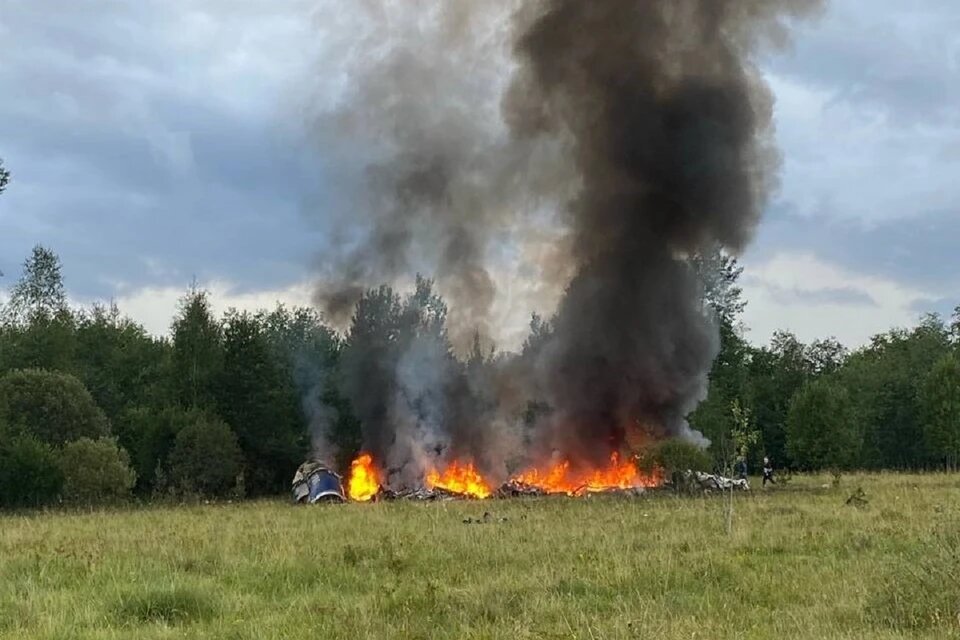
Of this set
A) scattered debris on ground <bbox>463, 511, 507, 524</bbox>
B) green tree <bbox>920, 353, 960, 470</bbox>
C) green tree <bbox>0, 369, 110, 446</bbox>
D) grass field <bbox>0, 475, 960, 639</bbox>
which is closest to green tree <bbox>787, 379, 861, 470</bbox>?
green tree <bbox>920, 353, 960, 470</bbox>

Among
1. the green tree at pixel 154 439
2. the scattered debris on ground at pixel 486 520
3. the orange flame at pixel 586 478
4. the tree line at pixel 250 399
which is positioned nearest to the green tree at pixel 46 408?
the tree line at pixel 250 399

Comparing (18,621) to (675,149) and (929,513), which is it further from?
(675,149)

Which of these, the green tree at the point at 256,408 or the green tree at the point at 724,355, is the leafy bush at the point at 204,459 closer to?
the green tree at the point at 256,408

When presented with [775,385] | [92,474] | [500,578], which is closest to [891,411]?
[775,385]

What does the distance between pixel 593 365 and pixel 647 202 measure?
26.1 ft

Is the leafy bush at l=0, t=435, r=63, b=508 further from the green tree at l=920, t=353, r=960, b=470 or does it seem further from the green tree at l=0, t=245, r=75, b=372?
the green tree at l=920, t=353, r=960, b=470

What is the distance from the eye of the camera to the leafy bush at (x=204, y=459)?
3866cm

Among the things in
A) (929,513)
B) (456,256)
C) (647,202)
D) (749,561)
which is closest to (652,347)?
(647,202)

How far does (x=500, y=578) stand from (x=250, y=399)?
1339 inches

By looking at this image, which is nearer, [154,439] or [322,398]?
[154,439]

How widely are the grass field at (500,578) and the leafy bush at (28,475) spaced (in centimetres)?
1100

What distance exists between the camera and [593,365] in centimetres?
4025

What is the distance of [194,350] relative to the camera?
47.4m

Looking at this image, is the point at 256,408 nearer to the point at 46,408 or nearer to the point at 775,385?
the point at 46,408
